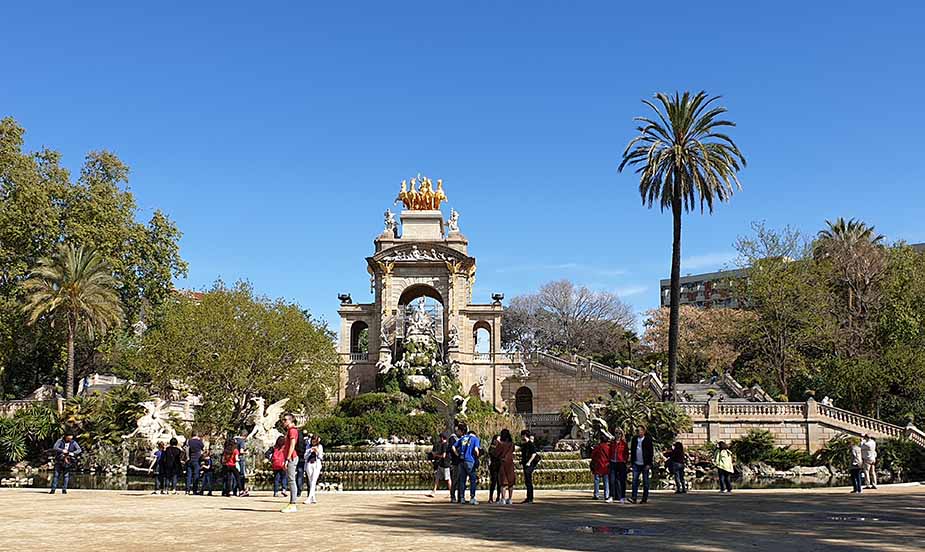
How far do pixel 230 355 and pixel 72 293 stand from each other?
915 cm

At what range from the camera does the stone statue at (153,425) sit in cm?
3641

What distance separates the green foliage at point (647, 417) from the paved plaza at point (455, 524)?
16.1 metres

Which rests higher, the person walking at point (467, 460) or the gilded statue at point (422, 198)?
the gilded statue at point (422, 198)

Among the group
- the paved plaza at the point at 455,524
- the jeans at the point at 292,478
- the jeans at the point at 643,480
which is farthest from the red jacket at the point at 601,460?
the jeans at the point at 292,478

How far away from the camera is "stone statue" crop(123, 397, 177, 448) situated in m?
36.4

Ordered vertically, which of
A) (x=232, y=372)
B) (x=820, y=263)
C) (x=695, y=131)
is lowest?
(x=232, y=372)

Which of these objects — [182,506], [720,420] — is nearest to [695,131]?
[720,420]

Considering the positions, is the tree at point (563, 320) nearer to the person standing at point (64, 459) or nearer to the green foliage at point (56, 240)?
the green foliage at point (56, 240)

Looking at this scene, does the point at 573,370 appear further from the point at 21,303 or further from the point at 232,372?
the point at 21,303

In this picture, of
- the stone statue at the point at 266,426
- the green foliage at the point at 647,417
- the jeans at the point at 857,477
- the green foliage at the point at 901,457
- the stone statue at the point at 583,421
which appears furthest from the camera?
the stone statue at the point at 583,421

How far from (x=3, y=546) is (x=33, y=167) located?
4362cm

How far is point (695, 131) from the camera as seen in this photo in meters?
38.0

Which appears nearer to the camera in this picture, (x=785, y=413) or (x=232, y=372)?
(x=785, y=413)

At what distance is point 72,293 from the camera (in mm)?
43469
